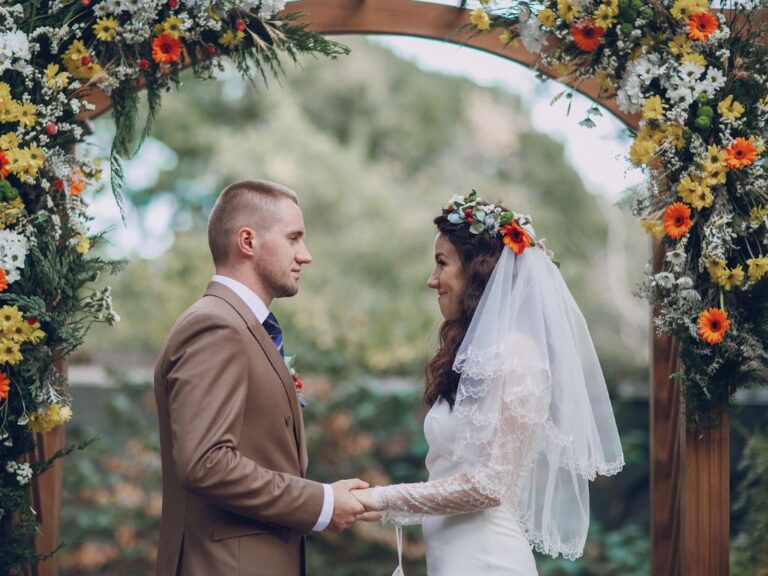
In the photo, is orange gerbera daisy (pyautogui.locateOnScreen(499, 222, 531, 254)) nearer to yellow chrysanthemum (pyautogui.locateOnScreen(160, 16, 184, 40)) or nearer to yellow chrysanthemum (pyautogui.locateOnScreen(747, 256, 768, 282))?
yellow chrysanthemum (pyautogui.locateOnScreen(747, 256, 768, 282))

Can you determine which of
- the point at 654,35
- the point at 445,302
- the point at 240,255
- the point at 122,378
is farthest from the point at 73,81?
the point at 122,378

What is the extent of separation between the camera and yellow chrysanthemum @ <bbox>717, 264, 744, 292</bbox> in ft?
11.3

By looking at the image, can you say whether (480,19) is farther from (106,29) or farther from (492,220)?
(106,29)

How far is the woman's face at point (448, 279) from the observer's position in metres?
3.64

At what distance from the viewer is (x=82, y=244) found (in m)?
3.59

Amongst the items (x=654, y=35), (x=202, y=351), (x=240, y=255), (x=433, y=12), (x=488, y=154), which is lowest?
(x=202, y=351)

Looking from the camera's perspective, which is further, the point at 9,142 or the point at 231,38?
the point at 231,38

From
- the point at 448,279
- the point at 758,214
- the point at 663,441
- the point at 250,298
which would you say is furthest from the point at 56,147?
the point at 663,441

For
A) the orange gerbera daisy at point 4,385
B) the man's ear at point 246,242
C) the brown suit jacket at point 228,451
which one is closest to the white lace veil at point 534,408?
the brown suit jacket at point 228,451

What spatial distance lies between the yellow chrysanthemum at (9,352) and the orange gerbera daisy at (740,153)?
2571 millimetres

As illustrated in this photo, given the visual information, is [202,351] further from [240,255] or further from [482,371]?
[482,371]

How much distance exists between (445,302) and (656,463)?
5.17 ft

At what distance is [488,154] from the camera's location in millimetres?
11969

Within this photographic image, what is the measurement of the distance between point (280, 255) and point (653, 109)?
1449mm
